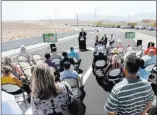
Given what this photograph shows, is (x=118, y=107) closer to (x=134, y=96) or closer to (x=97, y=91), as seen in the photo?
(x=134, y=96)

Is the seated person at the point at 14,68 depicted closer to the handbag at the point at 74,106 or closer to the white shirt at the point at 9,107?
the handbag at the point at 74,106

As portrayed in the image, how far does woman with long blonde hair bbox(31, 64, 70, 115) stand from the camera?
10.8 ft

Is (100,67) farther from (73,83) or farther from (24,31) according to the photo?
(24,31)

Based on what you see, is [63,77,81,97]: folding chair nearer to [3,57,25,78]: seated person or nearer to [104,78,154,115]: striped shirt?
[3,57,25,78]: seated person

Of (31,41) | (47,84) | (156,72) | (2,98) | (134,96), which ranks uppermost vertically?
(2,98)

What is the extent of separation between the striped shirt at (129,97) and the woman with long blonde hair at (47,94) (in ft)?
1.87

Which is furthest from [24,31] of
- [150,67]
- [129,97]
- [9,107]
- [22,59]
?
[9,107]

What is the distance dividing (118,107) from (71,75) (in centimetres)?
332

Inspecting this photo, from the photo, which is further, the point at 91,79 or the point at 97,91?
the point at 91,79

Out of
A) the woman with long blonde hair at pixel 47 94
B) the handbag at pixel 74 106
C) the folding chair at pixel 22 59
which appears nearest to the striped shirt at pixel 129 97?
the handbag at pixel 74 106

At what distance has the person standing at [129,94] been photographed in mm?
3320

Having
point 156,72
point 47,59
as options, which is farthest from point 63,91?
point 47,59

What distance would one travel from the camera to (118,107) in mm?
3408

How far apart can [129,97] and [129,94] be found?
1.6 inches
